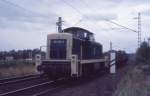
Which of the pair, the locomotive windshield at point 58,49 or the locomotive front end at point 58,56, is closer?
the locomotive front end at point 58,56

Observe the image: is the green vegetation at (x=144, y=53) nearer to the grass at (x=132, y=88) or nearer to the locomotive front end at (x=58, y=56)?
the locomotive front end at (x=58, y=56)

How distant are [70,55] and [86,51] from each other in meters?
4.61

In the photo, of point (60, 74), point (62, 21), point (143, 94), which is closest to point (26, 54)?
point (62, 21)

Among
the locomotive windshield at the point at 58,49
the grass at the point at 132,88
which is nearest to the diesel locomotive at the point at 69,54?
the locomotive windshield at the point at 58,49

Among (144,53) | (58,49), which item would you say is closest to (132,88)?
(58,49)

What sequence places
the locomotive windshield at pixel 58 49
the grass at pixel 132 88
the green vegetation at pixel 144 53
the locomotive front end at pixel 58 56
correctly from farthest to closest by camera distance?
the green vegetation at pixel 144 53, the locomotive windshield at pixel 58 49, the locomotive front end at pixel 58 56, the grass at pixel 132 88

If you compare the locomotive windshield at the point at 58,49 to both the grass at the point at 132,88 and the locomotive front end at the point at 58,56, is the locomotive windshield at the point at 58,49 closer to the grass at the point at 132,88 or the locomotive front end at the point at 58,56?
the locomotive front end at the point at 58,56

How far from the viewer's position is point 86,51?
31016mm

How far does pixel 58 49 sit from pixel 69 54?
105cm

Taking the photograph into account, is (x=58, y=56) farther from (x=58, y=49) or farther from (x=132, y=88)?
(x=132, y=88)

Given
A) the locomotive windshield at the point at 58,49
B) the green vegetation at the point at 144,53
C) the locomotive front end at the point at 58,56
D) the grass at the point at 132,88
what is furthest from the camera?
the green vegetation at the point at 144,53

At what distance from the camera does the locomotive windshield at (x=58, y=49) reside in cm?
2720

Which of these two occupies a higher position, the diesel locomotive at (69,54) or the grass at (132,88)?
the diesel locomotive at (69,54)

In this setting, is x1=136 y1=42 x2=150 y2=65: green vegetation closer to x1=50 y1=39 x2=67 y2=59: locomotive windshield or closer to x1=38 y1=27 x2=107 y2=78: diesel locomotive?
x1=38 y1=27 x2=107 y2=78: diesel locomotive
